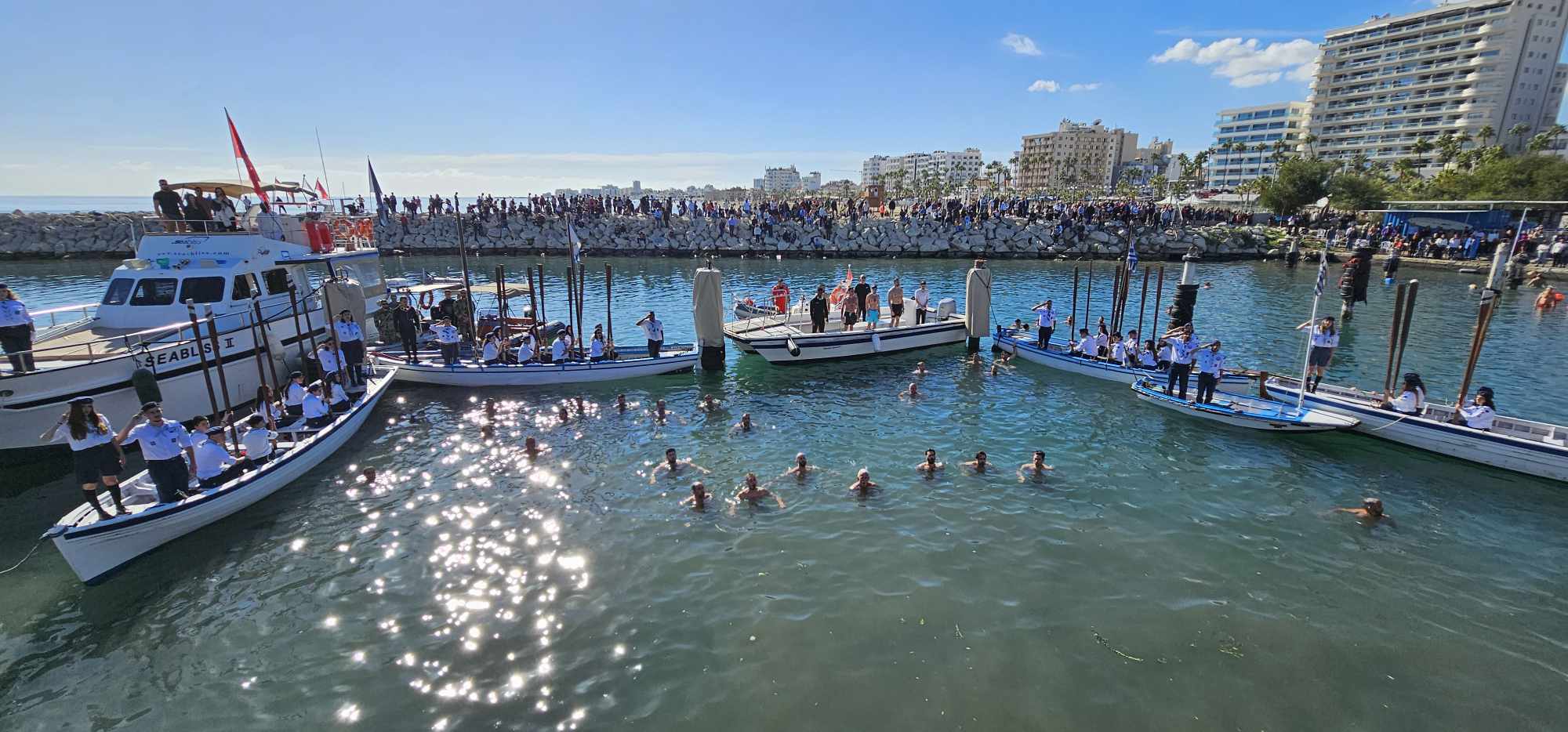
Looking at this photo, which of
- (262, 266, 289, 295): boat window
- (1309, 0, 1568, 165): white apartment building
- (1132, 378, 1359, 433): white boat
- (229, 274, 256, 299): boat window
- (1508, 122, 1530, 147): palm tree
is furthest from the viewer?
(1309, 0, 1568, 165): white apartment building

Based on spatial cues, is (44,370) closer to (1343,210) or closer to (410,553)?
(410,553)

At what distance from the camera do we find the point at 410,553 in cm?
1184

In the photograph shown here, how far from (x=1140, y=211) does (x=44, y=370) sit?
7610 cm

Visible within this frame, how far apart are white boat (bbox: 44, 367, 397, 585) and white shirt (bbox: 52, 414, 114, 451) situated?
104 cm

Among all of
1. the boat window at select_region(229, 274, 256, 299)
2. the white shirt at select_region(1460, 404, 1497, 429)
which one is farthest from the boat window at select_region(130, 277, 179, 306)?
the white shirt at select_region(1460, 404, 1497, 429)

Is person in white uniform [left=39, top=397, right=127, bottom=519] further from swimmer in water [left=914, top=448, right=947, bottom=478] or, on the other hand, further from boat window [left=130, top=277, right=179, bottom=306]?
swimmer in water [left=914, top=448, right=947, bottom=478]

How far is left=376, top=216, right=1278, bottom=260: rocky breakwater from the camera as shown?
61.5 m

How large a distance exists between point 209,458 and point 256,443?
3.27 feet

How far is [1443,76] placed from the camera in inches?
4166

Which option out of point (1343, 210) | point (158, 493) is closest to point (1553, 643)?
point (158, 493)

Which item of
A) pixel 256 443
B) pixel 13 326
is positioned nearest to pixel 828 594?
pixel 256 443

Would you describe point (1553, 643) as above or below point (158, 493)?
below

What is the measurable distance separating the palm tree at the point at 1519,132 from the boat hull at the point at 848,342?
12016 cm

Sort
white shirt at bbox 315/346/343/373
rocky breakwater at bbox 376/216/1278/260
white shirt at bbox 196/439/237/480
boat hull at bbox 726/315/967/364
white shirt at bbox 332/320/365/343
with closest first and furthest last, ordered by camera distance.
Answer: white shirt at bbox 196/439/237/480, white shirt at bbox 315/346/343/373, white shirt at bbox 332/320/365/343, boat hull at bbox 726/315/967/364, rocky breakwater at bbox 376/216/1278/260
